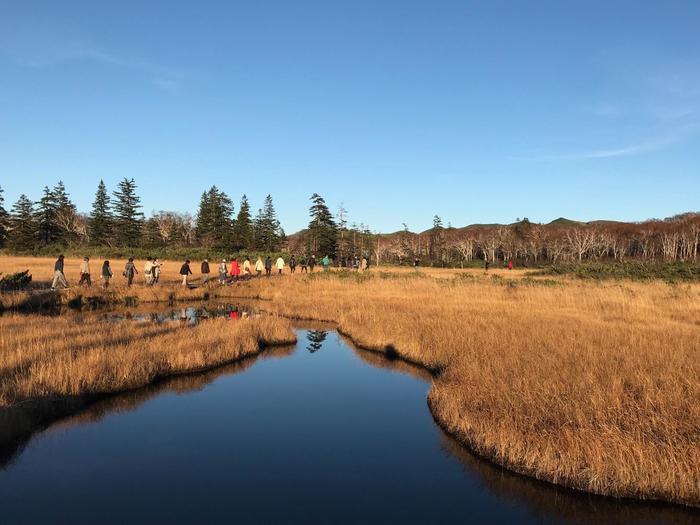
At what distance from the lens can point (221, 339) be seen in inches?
583

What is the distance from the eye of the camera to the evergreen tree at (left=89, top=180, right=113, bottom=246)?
80000 mm

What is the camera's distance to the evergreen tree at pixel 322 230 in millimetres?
73625

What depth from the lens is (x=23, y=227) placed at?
245 feet

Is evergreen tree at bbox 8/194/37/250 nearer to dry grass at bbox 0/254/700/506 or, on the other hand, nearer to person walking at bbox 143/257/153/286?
person walking at bbox 143/257/153/286

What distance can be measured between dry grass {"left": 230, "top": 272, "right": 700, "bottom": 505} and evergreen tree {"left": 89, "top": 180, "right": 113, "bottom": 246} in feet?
242

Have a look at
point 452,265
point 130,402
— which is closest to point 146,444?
point 130,402

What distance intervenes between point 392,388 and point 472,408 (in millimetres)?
3450

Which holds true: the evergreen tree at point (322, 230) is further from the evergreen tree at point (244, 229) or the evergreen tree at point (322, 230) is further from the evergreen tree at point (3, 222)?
the evergreen tree at point (3, 222)

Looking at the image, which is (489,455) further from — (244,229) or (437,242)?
(437,242)

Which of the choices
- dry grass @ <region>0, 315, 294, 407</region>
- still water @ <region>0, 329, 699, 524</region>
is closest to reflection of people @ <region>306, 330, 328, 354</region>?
dry grass @ <region>0, 315, 294, 407</region>

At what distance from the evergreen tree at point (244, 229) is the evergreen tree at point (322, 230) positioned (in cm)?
1688

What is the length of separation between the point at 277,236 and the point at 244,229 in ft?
29.9

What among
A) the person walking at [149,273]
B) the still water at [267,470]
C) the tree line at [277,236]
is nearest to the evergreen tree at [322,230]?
the tree line at [277,236]

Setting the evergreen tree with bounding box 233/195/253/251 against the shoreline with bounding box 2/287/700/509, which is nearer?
the shoreline with bounding box 2/287/700/509
